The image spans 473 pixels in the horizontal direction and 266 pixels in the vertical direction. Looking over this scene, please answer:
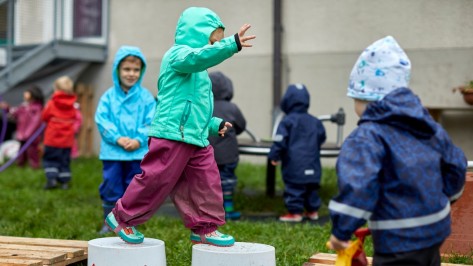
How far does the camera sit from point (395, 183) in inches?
121

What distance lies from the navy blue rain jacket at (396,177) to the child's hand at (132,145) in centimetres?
305

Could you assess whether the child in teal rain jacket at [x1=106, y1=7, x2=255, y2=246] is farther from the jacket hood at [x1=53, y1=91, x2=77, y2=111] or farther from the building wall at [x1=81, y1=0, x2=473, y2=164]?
the jacket hood at [x1=53, y1=91, x2=77, y2=111]

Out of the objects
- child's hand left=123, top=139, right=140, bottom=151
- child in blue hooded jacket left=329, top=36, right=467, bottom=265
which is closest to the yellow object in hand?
child in blue hooded jacket left=329, top=36, right=467, bottom=265

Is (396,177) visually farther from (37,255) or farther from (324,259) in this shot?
(37,255)

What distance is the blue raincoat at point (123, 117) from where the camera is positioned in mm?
6008

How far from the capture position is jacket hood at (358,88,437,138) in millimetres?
3090

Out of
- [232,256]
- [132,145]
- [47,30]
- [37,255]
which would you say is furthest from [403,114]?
[47,30]

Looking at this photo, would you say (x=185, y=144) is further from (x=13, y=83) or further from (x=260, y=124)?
(x=13, y=83)

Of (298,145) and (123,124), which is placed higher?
(123,124)

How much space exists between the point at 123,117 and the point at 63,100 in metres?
4.19

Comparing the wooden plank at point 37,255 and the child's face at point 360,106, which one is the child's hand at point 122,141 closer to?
the wooden plank at point 37,255

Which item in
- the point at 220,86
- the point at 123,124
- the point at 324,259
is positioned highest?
the point at 220,86

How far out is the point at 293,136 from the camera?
24.0 feet

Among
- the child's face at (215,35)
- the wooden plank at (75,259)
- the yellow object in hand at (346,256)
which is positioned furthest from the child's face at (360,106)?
the wooden plank at (75,259)
